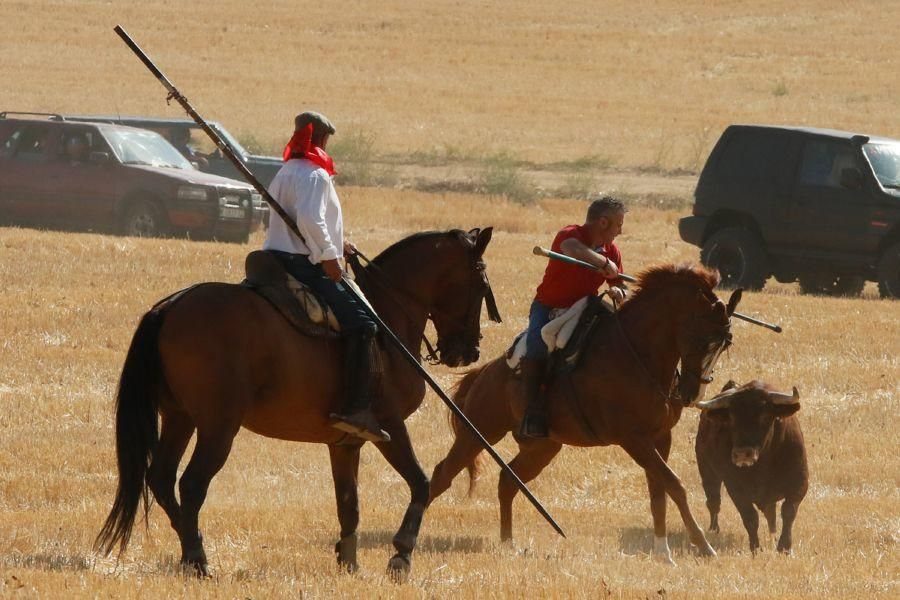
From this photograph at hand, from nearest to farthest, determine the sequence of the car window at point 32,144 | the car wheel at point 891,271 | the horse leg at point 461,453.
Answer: the horse leg at point 461,453, the car wheel at point 891,271, the car window at point 32,144

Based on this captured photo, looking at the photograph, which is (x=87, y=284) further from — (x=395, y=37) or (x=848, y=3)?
(x=848, y=3)

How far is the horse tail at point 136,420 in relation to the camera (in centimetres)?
920

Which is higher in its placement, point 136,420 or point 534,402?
point 136,420

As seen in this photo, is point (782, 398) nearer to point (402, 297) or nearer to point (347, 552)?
point (402, 297)

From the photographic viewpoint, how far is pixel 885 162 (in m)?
23.8

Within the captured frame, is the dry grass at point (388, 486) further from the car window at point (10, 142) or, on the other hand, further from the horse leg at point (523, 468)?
the car window at point (10, 142)

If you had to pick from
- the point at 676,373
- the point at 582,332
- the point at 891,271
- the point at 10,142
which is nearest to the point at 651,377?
the point at 676,373

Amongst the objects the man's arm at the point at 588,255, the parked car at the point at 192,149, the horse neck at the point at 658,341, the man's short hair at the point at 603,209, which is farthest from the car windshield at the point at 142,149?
the horse neck at the point at 658,341

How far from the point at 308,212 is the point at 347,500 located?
5.93 feet

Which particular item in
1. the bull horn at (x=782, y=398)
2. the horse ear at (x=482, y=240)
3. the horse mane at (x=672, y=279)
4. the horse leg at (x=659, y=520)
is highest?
the horse ear at (x=482, y=240)

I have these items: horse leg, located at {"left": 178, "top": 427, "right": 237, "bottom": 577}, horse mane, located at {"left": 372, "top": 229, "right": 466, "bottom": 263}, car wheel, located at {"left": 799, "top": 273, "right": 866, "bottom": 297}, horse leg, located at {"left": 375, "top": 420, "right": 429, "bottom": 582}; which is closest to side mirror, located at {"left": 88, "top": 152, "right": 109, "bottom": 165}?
car wheel, located at {"left": 799, "top": 273, "right": 866, "bottom": 297}

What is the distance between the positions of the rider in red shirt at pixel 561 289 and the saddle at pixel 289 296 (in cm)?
247

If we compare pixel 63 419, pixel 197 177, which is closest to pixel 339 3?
pixel 197 177

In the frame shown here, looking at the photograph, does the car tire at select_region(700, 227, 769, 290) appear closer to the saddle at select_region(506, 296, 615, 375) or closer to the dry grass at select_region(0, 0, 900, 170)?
the saddle at select_region(506, 296, 615, 375)
